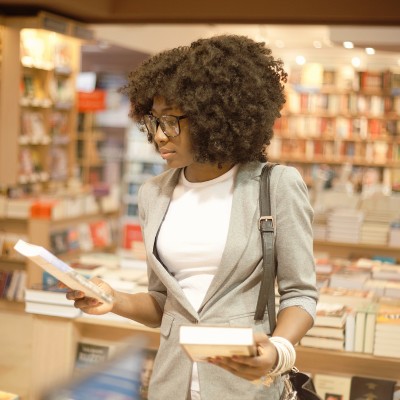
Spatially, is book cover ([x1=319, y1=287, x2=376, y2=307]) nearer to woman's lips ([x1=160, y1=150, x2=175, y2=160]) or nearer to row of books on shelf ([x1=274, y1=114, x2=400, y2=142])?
woman's lips ([x1=160, y1=150, x2=175, y2=160])

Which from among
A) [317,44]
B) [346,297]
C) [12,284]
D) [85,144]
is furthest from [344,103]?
[346,297]

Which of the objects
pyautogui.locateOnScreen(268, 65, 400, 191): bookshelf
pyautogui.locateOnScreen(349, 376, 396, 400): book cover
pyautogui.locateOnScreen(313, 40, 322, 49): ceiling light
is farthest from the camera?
pyautogui.locateOnScreen(313, 40, 322, 49): ceiling light

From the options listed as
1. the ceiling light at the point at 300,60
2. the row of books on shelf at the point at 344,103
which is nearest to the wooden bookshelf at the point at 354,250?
the row of books on shelf at the point at 344,103

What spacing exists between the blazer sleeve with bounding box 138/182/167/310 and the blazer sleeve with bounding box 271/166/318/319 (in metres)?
0.37

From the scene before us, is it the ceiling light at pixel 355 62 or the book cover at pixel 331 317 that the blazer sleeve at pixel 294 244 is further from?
the ceiling light at pixel 355 62

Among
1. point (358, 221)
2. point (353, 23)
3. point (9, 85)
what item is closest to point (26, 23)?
point (9, 85)

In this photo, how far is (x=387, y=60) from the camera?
12.0 meters

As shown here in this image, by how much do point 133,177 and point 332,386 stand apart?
9.21 m

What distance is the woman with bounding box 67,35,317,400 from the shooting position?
1787 millimetres

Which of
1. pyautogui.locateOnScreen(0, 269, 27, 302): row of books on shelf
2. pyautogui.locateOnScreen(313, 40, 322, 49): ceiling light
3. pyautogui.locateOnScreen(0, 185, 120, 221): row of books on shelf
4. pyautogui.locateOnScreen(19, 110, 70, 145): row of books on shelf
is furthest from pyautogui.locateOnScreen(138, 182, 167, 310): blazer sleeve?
pyautogui.locateOnScreen(313, 40, 322, 49): ceiling light

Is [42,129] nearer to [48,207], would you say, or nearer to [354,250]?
[48,207]

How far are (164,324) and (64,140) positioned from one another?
6.42 m

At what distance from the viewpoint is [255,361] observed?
151cm

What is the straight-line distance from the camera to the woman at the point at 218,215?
5.86 ft
